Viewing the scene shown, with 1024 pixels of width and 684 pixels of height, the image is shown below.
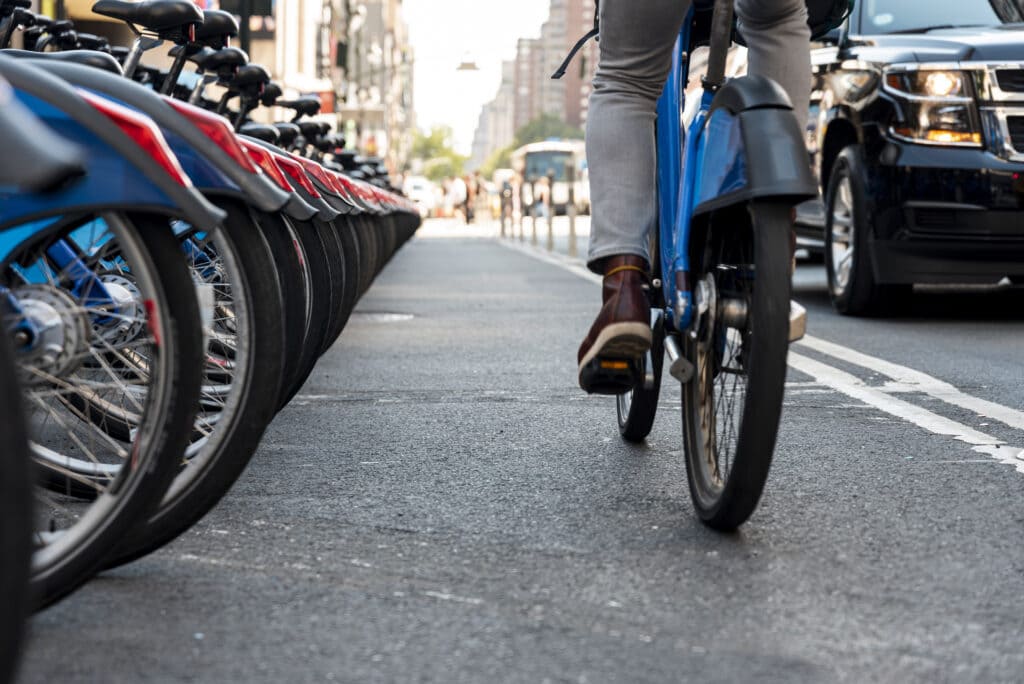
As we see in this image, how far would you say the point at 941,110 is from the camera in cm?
859

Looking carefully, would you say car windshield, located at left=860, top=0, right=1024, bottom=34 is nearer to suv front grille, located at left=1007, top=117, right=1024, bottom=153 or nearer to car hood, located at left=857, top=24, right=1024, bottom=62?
car hood, located at left=857, top=24, right=1024, bottom=62

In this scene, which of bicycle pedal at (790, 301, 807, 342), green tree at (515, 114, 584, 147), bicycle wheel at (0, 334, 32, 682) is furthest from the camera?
green tree at (515, 114, 584, 147)

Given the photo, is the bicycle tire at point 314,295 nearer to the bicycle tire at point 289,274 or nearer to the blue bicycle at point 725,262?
the bicycle tire at point 289,274

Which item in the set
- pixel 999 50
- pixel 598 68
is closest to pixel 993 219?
pixel 999 50

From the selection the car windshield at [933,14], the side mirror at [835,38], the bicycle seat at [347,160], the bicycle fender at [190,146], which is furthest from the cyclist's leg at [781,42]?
the bicycle seat at [347,160]

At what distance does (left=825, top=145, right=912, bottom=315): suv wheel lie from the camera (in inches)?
359

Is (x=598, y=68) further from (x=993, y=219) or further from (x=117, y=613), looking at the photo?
(x=993, y=219)

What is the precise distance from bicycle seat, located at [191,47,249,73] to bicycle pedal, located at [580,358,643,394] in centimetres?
310

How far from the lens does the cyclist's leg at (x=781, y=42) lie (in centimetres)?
372

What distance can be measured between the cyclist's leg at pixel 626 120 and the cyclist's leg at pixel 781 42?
154mm

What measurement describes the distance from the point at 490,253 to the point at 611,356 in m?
20.2

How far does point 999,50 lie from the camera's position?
866 cm

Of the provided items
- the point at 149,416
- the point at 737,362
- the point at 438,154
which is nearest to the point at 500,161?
the point at 438,154

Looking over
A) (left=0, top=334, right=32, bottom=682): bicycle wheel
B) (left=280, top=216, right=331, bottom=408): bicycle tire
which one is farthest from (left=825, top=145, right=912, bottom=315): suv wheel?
(left=0, top=334, right=32, bottom=682): bicycle wheel
